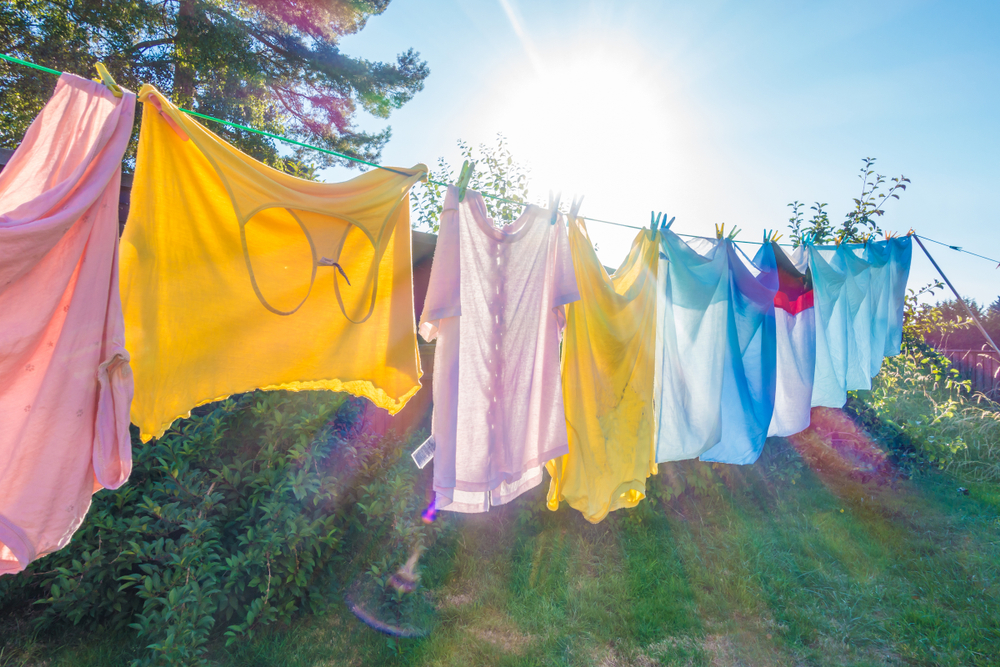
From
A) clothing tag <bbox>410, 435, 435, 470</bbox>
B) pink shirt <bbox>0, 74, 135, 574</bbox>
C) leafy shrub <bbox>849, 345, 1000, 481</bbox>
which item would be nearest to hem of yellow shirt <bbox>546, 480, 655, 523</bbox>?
clothing tag <bbox>410, 435, 435, 470</bbox>

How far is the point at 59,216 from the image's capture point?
49.6 inches

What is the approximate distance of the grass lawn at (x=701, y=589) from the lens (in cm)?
235

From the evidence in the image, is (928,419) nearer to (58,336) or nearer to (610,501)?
(610,501)

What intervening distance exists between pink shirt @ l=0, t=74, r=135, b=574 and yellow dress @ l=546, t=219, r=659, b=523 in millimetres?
1665

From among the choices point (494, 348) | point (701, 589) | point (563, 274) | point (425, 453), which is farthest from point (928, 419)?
point (425, 453)

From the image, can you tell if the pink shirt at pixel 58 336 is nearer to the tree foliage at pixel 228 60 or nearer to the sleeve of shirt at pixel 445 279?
the sleeve of shirt at pixel 445 279

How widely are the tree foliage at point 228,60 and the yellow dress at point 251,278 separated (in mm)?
A: 4827

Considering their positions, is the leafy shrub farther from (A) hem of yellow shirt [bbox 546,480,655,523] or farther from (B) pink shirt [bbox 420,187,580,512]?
(B) pink shirt [bbox 420,187,580,512]

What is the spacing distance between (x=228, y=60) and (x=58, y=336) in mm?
7114

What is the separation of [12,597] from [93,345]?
6.52 feet

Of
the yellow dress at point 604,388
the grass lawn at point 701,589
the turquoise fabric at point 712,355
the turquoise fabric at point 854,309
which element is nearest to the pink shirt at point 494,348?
the yellow dress at point 604,388

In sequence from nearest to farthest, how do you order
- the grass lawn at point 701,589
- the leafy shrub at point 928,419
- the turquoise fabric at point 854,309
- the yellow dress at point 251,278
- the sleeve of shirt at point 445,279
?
the yellow dress at point 251,278
the sleeve of shirt at point 445,279
the grass lawn at point 701,589
the turquoise fabric at point 854,309
the leafy shrub at point 928,419

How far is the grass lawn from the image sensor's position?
2.35m

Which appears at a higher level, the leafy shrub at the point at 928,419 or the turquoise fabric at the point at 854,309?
the turquoise fabric at the point at 854,309
